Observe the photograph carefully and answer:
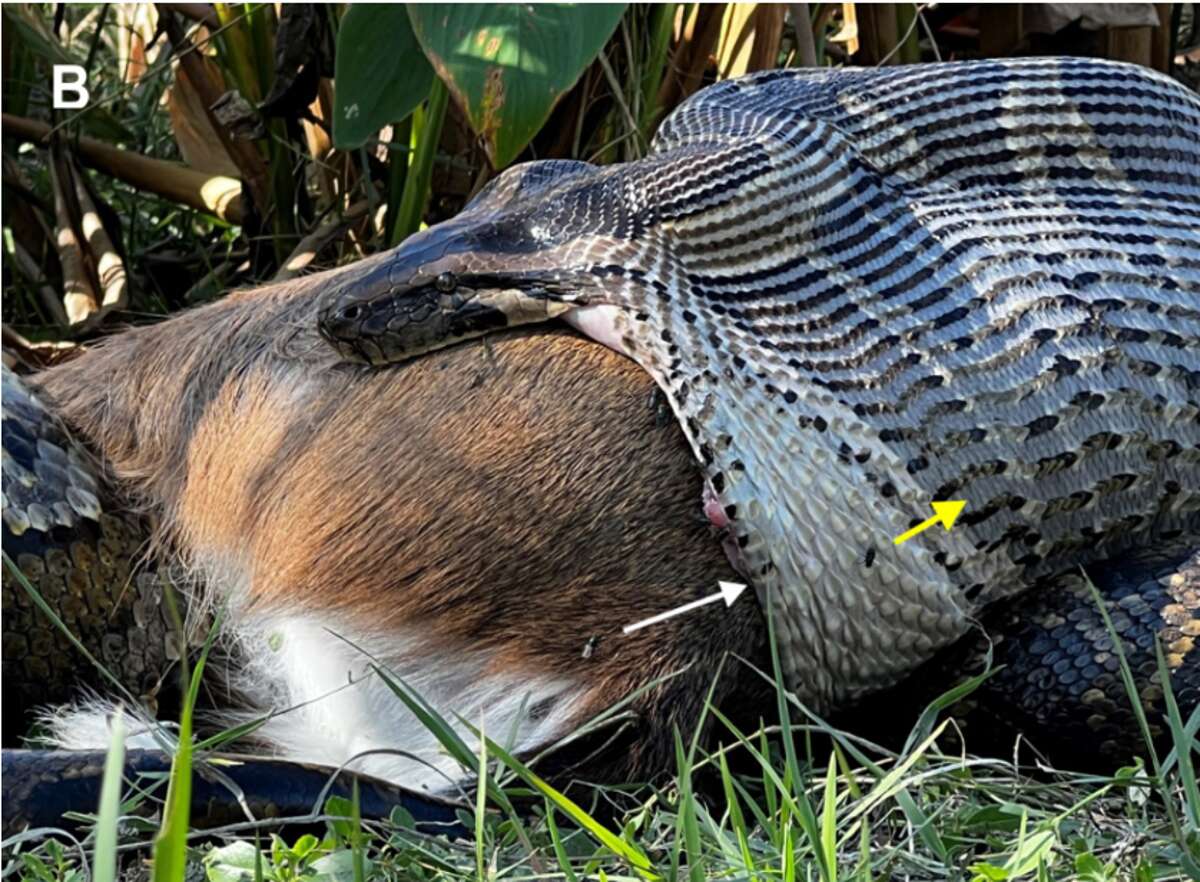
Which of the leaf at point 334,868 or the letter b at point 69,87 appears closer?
the leaf at point 334,868

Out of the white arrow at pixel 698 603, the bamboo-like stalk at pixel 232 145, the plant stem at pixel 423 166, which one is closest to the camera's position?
the white arrow at pixel 698 603

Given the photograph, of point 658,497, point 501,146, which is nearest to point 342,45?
point 501,146

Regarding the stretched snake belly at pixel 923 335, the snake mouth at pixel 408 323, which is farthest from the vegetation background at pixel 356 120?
the snake mouth at pixel 408 323

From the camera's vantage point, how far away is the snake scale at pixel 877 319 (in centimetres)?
175

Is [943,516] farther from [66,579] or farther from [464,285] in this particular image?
[66,579]

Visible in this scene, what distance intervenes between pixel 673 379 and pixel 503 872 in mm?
577

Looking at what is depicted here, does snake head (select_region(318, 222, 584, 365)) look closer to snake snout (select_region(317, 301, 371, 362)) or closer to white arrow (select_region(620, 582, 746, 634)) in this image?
snake snout (select_region(317, 301, 371, 362))

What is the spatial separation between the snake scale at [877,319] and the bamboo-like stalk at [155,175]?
1684mm

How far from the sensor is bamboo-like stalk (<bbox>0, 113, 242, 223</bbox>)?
3.57 m

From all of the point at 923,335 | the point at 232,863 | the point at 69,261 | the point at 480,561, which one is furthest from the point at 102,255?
the point at 232,863

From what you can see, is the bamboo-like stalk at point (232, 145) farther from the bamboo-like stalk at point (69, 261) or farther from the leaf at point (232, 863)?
the leaf at point (232, 863)

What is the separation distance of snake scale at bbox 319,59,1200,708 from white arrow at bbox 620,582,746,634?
0.03m

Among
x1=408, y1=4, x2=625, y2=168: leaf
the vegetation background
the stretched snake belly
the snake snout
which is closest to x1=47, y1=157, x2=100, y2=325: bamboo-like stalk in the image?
the vegetation background

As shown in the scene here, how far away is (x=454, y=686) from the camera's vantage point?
1.73 meters
